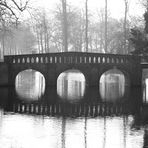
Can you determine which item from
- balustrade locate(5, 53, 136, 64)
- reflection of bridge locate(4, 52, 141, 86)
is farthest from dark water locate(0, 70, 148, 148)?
balustrade locate(5, 53, 136, 64)

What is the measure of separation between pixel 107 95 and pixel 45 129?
44.8 feet

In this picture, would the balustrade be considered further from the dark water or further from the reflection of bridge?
the dark water

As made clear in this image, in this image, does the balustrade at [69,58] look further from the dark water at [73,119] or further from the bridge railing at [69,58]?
the dark water at [73,119]

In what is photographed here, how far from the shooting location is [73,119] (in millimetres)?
20000

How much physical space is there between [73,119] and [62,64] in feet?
54.6

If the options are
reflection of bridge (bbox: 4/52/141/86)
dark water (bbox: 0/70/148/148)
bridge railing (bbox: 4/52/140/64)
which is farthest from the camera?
reflection of bridge (bbox: 4/52/141/86)

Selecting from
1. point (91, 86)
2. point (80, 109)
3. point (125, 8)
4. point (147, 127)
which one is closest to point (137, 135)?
point (147, 127)

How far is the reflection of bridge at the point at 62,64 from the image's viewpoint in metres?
36.3

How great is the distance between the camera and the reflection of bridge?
3628 centimetres

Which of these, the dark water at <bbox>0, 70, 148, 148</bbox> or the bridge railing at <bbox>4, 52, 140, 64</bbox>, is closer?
the dark water at <bbox>0, 70, 148, 148</bbox>

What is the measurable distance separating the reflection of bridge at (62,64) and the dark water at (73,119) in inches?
151

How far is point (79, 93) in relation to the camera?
31438 mm

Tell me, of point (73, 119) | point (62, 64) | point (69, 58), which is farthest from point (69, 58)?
point (73, 119)

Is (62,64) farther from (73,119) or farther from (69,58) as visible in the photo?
(73,119)
